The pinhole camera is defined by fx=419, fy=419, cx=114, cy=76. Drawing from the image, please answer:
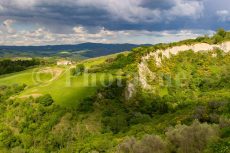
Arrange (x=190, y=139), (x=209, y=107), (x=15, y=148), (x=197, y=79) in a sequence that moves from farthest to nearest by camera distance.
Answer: (x=197, y=79) → (x=15, y=148) → (x=209, y=107) → (x=190, y=139)

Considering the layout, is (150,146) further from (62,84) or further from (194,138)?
(62,84)

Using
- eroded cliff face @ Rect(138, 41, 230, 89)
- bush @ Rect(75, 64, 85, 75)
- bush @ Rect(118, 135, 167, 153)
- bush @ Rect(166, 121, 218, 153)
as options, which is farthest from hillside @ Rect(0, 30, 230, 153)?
bush @ Rect(166, 121, 218, 153)

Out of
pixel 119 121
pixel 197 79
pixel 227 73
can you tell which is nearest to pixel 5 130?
pixel 119 121

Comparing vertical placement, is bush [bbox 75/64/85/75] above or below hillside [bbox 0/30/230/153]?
above

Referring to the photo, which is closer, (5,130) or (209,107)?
(209,107)

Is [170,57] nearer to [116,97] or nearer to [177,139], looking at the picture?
[116,97]

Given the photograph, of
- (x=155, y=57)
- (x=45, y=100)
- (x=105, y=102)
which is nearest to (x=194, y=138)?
(x=105, y=102)

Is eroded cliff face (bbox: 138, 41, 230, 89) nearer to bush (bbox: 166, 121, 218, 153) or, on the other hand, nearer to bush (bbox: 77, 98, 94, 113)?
bush (bbox: 77, 98, 94, 113)

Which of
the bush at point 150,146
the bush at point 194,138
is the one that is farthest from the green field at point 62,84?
the bush at point 194,138

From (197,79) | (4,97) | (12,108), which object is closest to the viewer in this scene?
(12,108)
